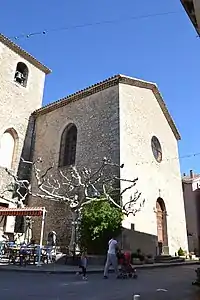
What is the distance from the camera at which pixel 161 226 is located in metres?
15.7

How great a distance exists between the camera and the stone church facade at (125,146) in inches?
554

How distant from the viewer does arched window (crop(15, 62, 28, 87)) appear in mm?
19953

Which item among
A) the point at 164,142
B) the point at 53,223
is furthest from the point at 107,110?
the point at 53,223

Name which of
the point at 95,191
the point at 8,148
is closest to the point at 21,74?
the point at 8,148

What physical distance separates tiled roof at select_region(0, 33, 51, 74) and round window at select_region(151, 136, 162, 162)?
10.7 meters

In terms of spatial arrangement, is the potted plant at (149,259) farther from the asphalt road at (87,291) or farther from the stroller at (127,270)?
the asphalt road at (87,291)

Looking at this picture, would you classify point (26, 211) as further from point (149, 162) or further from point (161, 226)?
point (161, 226)

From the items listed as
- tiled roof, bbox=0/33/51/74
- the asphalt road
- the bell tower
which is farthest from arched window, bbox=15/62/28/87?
the asphalt road

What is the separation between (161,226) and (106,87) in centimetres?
825

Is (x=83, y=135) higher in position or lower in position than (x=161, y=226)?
higher

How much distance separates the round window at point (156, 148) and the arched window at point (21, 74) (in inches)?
392

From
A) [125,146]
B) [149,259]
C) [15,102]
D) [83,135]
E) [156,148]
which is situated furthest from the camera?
[15,102]

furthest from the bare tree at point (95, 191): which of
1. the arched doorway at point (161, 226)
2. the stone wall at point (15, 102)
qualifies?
the stone wall at point (15, 102)

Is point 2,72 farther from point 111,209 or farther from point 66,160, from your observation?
point 111,209
